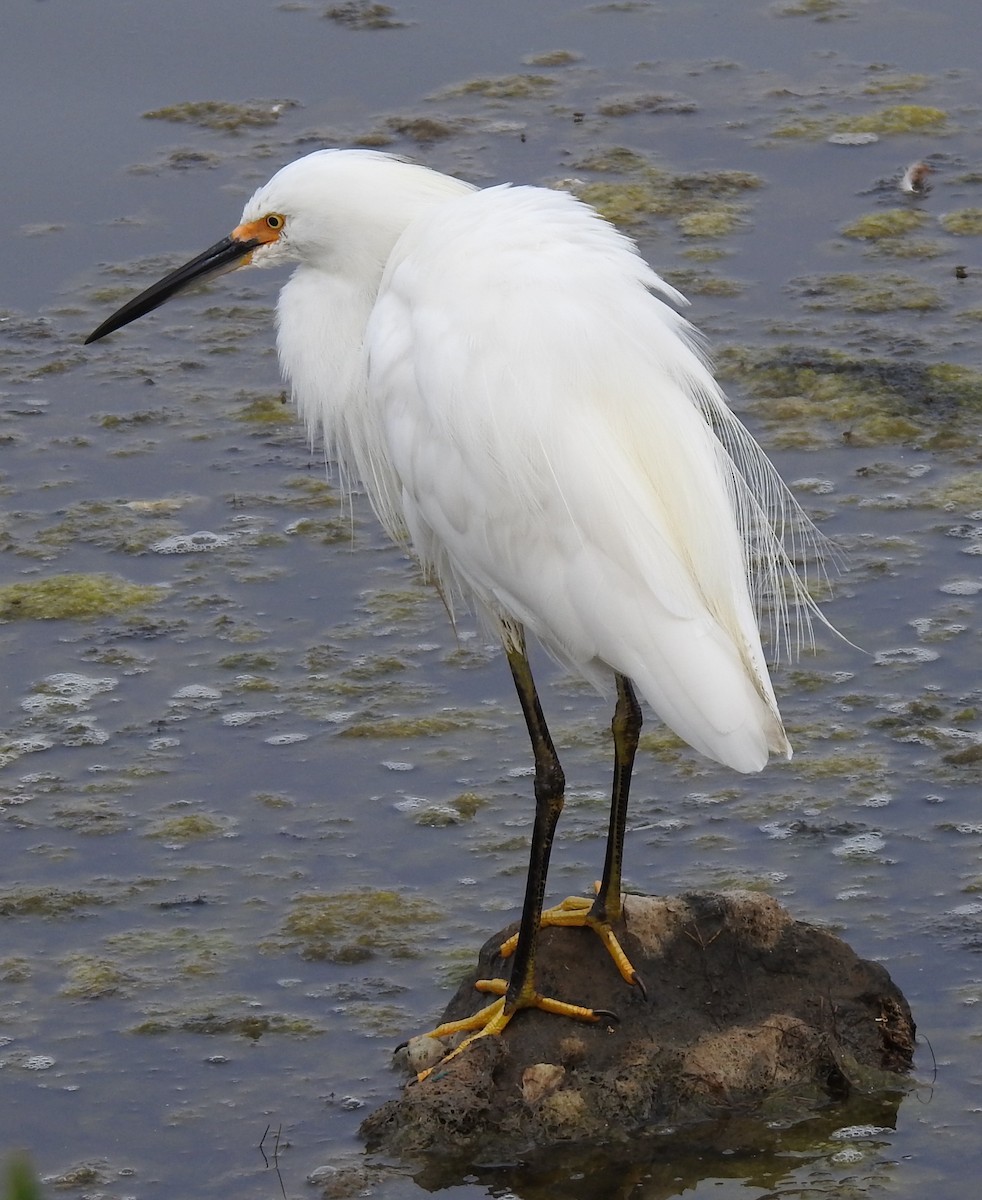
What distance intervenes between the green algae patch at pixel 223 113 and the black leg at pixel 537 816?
3986 millimetres

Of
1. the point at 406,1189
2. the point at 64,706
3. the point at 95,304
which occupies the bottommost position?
the point at 406,1189

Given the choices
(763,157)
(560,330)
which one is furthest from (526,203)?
(763,157)

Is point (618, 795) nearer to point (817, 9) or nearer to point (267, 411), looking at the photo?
point (267, 411)

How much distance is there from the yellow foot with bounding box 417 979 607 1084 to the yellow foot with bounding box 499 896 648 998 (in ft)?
0.23

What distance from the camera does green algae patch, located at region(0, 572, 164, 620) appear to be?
499 cm

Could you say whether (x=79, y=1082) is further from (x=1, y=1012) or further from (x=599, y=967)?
(x=599, y=967)

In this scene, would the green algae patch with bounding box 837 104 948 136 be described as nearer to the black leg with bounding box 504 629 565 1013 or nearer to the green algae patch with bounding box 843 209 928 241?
the green algae patch with bounding box 843 209 928 241

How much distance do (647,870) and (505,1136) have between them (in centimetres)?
84

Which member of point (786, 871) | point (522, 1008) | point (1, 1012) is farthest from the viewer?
point (786, 871)

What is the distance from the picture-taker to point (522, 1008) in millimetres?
3543

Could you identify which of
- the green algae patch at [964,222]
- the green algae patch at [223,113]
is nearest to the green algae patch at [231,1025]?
the green algae patch at [964,222]

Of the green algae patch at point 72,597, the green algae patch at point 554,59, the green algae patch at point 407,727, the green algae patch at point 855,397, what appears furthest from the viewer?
the green algae patch at point 554,59

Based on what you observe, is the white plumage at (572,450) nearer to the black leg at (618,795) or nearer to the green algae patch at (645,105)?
the black leg at (618,795)

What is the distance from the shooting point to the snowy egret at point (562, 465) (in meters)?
3.28
